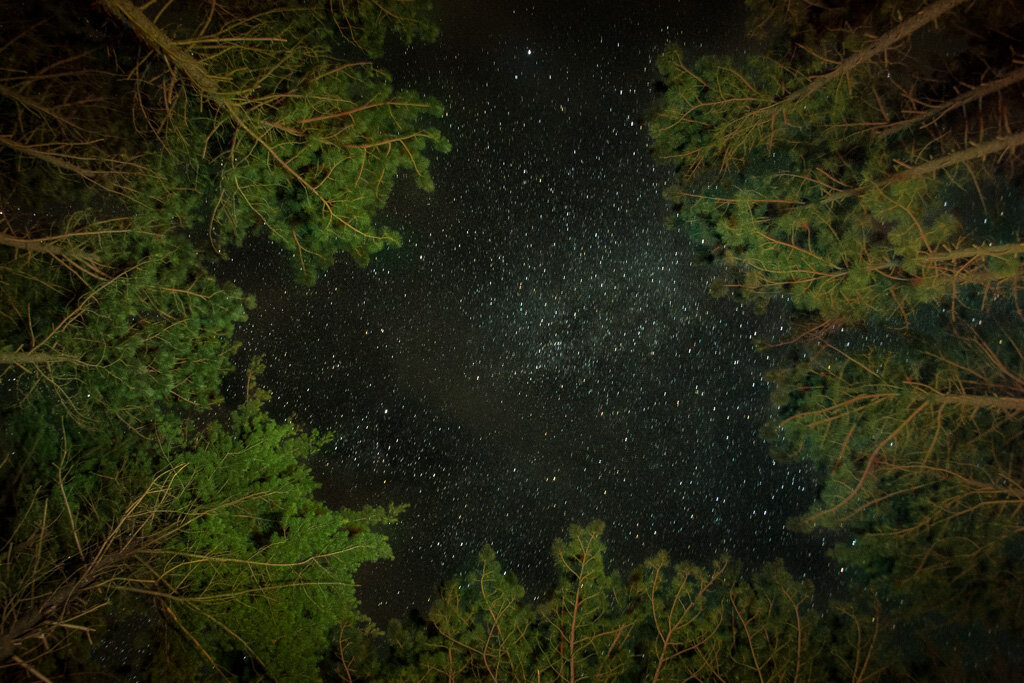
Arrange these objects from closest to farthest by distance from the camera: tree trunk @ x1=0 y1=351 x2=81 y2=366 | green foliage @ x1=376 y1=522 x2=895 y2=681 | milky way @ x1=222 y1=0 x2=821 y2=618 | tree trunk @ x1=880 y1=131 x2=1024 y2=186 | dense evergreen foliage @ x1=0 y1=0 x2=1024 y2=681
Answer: tree trunk @ x1=0 y1=351 x2=81 y2=366, dense evergreen foliage @ x1=0 y1=0 x2=1024 y2=681, tree trunk @ x1=880 y1=131 x2=1024 y2=186, green foliage @ x1=376 y1=522 x2=895 y2=681, milky way @ x1=222 y1=0 x2=821 y2=618

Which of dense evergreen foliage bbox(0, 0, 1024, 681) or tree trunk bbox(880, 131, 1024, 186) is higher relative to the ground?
tree trunk bbox(880, 131, 1024, 186)

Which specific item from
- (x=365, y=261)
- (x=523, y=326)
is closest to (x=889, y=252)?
(x=523, y=326)

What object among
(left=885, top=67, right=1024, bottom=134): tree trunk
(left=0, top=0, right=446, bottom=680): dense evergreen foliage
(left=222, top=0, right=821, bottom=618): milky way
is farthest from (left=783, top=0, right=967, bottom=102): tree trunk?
(left=0, top=0, right=446, bottom=680): dense evergreen foliage

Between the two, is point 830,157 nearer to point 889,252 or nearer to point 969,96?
point 889,252

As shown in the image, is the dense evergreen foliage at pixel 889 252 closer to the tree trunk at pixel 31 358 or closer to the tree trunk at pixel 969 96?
the tree trunk at pixel 969 96

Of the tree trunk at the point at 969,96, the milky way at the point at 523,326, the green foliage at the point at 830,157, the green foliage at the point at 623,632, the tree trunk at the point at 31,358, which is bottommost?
the green foliage at the point at 623,632

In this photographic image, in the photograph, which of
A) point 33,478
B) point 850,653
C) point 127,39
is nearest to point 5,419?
point 33,478

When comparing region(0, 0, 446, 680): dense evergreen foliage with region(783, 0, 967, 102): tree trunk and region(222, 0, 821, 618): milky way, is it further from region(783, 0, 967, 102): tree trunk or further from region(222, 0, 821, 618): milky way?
region(783, 0, 967, 102): tree trunk

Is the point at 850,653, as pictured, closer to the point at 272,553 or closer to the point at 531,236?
the point at 531,236

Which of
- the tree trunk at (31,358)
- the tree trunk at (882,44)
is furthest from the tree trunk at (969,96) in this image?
the tree trunk at (31,358)
